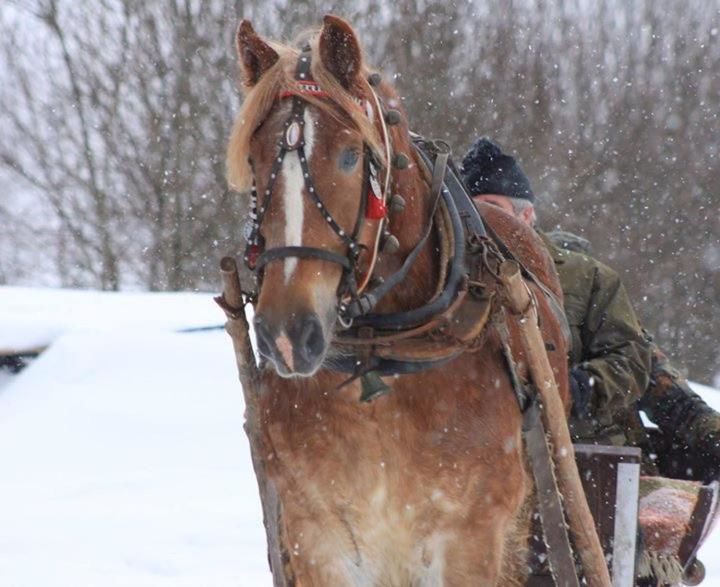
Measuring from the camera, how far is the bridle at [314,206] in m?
2.51

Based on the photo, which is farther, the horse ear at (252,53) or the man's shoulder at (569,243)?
the man's shoulder at (569,243)

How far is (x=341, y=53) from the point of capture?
2.66 metres

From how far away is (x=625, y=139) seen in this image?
18406 millimetres

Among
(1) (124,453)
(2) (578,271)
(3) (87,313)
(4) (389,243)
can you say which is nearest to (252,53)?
(4) (389,243)

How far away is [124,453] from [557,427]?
4.62 metres

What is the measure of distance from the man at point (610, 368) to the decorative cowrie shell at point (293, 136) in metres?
1.36

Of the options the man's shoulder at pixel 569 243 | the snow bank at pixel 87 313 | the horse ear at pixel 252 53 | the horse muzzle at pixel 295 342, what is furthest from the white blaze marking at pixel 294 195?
the snow bank at pixel 87 313

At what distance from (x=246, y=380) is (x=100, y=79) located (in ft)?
45.6

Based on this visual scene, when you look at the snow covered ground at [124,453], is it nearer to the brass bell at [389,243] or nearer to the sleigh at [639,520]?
the sleigh at [639,520]

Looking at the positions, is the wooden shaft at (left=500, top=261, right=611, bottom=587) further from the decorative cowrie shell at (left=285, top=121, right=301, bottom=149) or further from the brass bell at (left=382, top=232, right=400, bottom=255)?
the decorative cowrie shell at (left=285, top=121, right=301, bottom=149)

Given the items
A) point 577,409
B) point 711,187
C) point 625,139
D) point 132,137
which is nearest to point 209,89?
point 132,137

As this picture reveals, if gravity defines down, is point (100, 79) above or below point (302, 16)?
below

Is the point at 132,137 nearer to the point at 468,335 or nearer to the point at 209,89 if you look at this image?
the point at 209,89

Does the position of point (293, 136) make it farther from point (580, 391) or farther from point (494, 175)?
point (494, 175)
